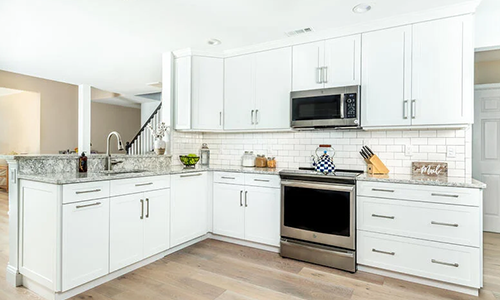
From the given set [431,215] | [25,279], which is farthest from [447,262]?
[25,279]

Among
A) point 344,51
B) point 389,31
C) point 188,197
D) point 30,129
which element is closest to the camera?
point 389,31

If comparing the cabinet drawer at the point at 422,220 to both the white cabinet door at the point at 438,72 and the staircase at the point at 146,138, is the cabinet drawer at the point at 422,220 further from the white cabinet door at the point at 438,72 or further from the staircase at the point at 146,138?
the staircase at the point at 146,138

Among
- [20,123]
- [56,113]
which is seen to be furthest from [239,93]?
[20,123]

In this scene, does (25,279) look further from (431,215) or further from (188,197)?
(431,215)

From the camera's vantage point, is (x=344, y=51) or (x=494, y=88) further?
(x=494, y=88)

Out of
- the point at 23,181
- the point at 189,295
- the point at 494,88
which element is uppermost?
the point at 494,88

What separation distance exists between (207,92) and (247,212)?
5.45 ft

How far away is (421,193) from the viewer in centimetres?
250

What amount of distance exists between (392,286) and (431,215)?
0.69 meters

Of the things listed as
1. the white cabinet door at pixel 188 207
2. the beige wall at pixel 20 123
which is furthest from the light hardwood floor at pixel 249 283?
the beige wall at pixel 20 123

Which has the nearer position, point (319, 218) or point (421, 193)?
point (421, 193)

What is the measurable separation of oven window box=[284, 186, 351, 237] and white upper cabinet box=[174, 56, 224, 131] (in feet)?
4.95

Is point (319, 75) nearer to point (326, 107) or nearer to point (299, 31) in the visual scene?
point (326, 107)

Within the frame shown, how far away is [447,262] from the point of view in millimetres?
2402
